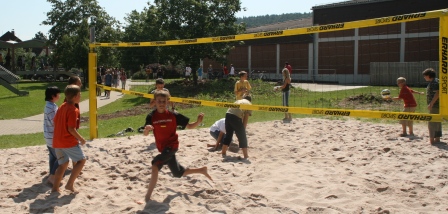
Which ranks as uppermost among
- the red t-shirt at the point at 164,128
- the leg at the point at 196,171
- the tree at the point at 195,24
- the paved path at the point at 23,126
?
the tree at the point at 195,24

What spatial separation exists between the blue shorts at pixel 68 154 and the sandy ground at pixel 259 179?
401mm

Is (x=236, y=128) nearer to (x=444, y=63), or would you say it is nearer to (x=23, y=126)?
(x=444, y=63)

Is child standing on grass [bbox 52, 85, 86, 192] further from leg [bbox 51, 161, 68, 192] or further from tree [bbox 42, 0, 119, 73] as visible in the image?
tree [bbox 42, 0, 119, 73]

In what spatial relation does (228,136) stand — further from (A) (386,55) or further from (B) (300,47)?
(A) (386,55)

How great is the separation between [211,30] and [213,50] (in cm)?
102

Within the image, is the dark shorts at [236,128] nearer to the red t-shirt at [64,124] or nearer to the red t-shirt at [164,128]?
the red t-shirt at [164,128]

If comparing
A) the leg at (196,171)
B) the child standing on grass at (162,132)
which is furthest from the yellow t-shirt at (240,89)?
the child standing on grass at (162,132)

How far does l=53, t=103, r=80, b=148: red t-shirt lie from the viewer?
5.11m

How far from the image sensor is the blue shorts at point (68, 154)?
5.25 m

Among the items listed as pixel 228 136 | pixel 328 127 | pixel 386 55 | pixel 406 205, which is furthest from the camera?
pixel 386 55

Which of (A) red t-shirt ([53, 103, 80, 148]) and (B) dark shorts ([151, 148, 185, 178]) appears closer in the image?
(B) dark shorts ([151, 148, 185, 178])

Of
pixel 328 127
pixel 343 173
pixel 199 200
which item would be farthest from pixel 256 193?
pixel 328 127

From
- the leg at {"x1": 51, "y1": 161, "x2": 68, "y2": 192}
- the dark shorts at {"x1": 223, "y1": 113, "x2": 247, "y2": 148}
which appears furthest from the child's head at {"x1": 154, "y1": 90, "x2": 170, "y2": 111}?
the dark shorts at {"x1": 223, "y1": 113, "x2": 247, "y2": 148}

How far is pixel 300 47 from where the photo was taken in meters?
24.4
